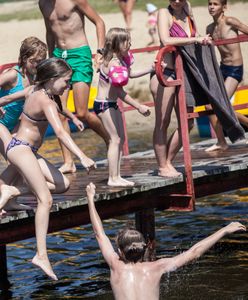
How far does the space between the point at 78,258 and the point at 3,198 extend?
387 centimetres

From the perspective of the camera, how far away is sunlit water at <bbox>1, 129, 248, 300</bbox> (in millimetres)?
12000

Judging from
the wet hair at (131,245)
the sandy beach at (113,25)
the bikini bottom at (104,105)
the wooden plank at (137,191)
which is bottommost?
the wet hair at (131,245)

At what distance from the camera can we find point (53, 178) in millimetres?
10328

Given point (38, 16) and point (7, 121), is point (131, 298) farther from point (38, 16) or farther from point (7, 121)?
point (38, 16)

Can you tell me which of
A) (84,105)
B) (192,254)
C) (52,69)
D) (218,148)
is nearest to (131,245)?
(192,254)

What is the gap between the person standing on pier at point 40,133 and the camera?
9898 millimetres

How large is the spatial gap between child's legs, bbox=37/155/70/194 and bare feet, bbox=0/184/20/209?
0.32 m

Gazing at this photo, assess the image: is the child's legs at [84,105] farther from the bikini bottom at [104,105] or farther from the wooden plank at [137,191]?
the bikini bottom at [104,105]

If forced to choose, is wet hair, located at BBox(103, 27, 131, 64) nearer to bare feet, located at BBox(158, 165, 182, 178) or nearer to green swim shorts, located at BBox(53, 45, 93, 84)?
green swim shorts, located at BBox(53, 45, 93, 84)

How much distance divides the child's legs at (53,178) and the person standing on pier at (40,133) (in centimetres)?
12

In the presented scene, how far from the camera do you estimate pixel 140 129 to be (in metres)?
25.9

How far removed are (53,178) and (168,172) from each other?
1641 millimetres

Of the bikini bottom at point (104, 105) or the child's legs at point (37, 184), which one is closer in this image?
the child's legs at point (37, 184)

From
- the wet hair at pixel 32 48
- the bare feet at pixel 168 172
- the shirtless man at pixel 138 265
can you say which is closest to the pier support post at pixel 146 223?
the bare feet at pixel 168 172
